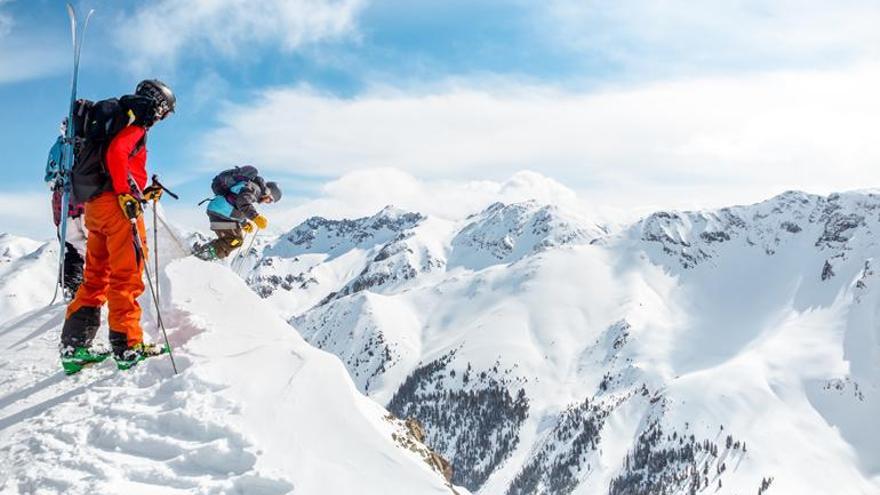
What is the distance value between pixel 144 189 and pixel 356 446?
17.2 ft

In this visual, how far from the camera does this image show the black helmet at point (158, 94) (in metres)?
9.70

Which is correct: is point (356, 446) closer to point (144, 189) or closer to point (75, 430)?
point (75, 430)

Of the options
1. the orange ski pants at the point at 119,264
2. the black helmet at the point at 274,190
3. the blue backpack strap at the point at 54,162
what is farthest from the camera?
the black helmet at the point at 274,190

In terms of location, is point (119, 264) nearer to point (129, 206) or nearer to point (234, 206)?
point (129, 206)

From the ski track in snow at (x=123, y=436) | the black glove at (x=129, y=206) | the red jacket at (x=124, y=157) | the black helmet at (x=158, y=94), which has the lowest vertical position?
the ski track in snow at (x=123, y=436)

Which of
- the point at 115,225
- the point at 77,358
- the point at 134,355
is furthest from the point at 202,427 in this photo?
the point at 115,225

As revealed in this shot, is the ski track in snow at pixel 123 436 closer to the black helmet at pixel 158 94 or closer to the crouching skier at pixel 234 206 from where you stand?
the black helmet at pixel 158 94

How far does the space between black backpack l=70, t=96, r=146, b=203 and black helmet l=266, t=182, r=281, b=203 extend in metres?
4.26

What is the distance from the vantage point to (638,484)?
196250 mm

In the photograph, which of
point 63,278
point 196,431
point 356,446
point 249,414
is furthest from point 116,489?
point 63,278

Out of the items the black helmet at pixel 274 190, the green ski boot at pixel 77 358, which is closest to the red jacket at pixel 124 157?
the green ski boot at pixel 77 358

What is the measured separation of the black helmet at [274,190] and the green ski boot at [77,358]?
16.4 ft

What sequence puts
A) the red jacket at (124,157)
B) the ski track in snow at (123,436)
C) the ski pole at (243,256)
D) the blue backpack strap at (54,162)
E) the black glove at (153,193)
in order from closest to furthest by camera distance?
the ski track in snow at (123,436), the red jacket at (124,157), the black glove at (153,193), the blue backpack strap at (54,162), the ski pole at (243,256)

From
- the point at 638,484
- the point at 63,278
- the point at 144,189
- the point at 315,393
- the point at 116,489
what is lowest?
the point at 638,484
